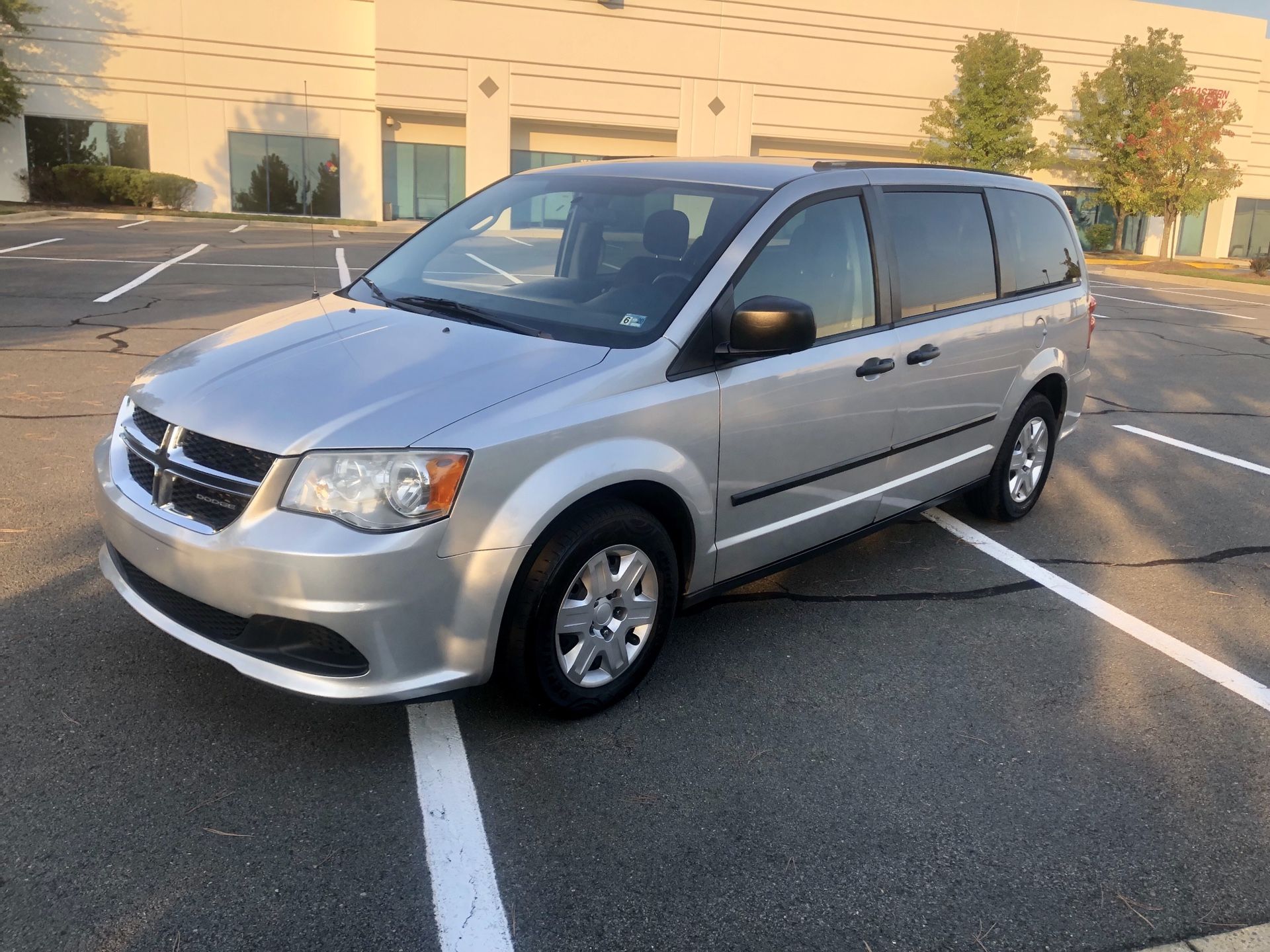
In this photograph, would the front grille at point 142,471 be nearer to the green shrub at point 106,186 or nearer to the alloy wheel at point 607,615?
the alloy wheel at point 607,615

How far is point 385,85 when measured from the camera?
34000 millimetres

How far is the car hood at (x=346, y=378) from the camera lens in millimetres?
3057

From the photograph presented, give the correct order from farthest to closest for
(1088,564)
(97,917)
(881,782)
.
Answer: (1088,564)
(881,782)
(97,917)

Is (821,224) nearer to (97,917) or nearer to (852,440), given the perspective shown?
(852,440)

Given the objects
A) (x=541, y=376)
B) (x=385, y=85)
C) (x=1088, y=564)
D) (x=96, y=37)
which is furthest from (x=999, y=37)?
(x=541, y=376)

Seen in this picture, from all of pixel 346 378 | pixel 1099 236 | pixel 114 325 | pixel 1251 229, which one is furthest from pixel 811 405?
pixel 1251 229

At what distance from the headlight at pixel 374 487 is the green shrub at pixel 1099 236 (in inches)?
1707

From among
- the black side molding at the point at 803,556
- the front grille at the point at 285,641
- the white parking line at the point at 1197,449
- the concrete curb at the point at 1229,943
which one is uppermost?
the front grille at the point at 285,641

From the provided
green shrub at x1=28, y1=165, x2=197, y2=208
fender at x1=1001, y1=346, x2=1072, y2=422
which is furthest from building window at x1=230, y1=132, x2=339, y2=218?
fender at x1=1001, y1=346, x2=1072, y2=422

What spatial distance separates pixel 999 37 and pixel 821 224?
127ft

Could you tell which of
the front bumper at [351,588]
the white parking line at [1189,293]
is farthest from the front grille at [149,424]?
the white parking line at [1189,293]

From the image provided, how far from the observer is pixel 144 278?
14.2 meters

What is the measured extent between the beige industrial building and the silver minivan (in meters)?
28.9

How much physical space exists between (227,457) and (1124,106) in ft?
137
